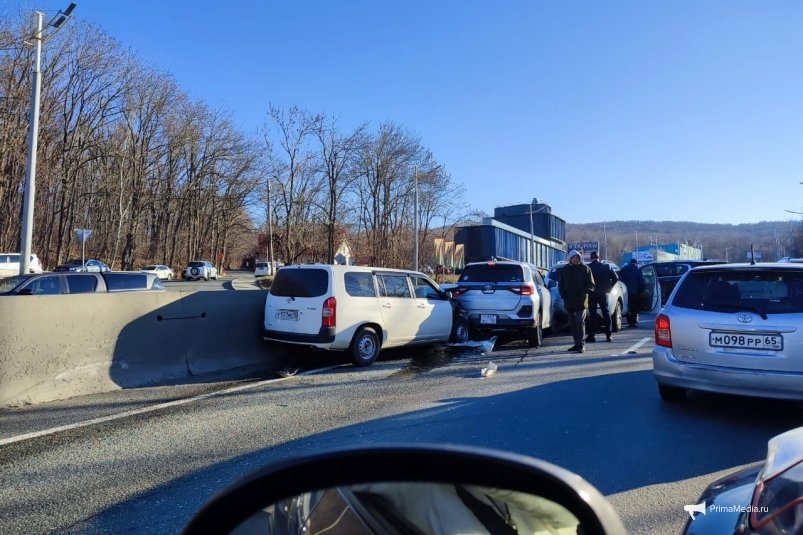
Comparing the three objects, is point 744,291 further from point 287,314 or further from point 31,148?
point 31,148

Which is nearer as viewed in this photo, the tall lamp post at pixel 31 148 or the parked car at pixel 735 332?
the parked car at pixel 735 332

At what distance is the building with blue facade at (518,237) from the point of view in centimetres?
5355

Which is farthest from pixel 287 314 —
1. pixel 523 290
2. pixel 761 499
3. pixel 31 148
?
pixel 31 148

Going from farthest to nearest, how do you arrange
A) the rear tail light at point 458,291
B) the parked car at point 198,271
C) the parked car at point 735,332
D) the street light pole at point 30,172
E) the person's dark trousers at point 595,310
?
the parked car at point 198,271, the street light pole at point 30,172, the person's dark trousers at point 595,310, the rear tail light at point 458,291, the parked car at point 735,332

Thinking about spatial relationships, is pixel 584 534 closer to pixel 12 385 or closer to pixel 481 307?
pixel 12 385

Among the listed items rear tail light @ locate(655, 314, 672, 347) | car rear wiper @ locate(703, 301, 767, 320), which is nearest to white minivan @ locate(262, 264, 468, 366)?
rear tail light @ locate(655, 314, 672, 347)

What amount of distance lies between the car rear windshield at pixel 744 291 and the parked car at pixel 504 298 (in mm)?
4847

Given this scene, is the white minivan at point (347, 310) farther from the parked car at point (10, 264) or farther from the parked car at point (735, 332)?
the parked car at point (10, 264)

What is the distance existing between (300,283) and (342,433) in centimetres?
418

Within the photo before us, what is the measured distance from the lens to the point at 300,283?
906 centimetres

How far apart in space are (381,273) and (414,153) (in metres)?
35.3

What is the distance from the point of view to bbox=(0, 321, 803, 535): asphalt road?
3.76 m

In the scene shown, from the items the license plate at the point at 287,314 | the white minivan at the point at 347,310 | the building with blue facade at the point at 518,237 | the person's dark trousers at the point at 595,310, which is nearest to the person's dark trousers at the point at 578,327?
the person's dark trousers at the point at 595,310

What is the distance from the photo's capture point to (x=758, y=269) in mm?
5703
